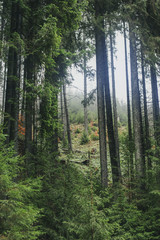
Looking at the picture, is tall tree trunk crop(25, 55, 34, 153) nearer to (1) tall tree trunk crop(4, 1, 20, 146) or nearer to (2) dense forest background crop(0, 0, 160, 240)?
(2) dense forest background crop(0, 0, 160, 240)

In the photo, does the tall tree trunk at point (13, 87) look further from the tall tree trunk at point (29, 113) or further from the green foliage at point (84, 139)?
the green foliage at point (84, 139)

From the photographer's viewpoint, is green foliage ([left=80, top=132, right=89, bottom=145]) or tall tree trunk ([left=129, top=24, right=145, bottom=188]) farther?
green foliage ([left=80, top=132, right=89, bottom=145])

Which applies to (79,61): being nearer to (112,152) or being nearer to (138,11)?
(138,11)

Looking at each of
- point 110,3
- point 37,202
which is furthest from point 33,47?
point 37,202

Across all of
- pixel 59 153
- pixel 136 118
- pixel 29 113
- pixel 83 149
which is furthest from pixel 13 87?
pixel 83 149

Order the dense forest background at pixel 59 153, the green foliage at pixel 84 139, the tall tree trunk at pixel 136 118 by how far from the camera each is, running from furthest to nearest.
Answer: the green foliage at pixel 84 139
the tall tree trunk at pixel 136 118
the dense forest background at pixel 59 153

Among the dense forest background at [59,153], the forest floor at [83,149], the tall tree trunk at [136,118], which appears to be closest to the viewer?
the dense forest background at [59,153]

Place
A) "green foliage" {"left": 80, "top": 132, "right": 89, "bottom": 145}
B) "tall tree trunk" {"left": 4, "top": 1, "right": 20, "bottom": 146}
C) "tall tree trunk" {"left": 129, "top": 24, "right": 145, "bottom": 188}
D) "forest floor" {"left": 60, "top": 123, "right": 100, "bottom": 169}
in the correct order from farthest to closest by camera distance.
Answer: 1. "green foliage" {"left": 80, "top": 132, "right": 89, "bottom": 145}
2. "forest floor" {"left": 60, "top": 123, "right": 100, "bottom": 169}
3. "tall tree trunk" {"left": 129, "top": 24, "right": 145, "bottom": 188}
4. "tall tree trunk" {"left": 4, "top": 1, "right": 20, "bottom": 146}

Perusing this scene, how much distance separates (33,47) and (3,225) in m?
5.22

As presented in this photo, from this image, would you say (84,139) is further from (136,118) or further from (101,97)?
(136,118)

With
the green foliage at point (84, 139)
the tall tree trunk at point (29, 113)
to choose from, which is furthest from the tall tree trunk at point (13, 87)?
the green foliage at point (84, 139)

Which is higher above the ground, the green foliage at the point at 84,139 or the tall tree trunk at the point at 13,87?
the tall tree trunk at the point at 13,87

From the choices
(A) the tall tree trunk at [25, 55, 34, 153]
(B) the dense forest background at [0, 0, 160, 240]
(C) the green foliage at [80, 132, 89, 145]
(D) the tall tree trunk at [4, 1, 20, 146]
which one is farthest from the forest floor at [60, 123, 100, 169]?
(D) the tall tree trunk at [4, 1, 20, 146]

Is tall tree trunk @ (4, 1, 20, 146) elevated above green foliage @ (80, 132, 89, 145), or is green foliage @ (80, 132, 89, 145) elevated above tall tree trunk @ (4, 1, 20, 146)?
tall tree trunk @ (4, 1, 20, 146)
